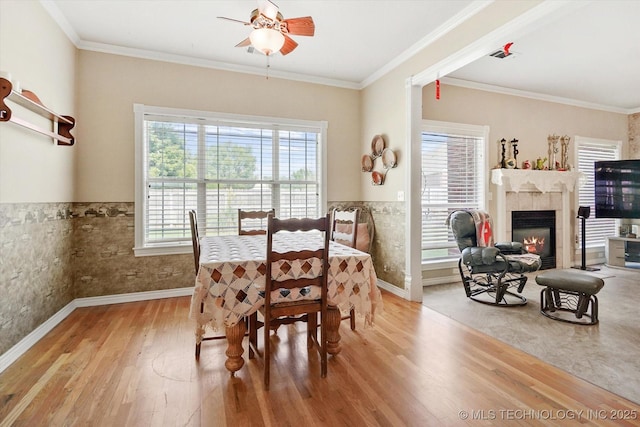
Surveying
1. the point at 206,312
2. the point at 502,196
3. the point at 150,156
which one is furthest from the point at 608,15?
the point at 150,156

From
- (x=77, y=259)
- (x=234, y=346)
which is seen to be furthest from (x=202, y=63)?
(x=234, y=346)

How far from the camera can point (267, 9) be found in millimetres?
2195

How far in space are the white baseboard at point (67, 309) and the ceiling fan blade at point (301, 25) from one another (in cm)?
312

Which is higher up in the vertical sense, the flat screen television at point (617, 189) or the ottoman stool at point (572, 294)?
the flat screen television at point (617, 189)

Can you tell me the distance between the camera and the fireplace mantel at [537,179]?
466 cm

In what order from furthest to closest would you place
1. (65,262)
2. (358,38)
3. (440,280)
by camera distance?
(440,280) < (358,38) < (65,262)

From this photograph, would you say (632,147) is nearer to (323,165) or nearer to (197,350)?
(323,165)

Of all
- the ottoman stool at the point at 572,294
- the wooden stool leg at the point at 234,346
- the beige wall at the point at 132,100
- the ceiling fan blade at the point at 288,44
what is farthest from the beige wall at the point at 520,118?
the wooden stool leg at the point at 234,346

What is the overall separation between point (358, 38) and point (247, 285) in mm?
2855

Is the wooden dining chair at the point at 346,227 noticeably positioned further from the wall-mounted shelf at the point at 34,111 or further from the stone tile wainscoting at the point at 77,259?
the wall-mounted shelf at the point at 34,111

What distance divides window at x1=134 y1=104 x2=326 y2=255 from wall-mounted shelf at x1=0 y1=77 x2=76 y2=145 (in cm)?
73

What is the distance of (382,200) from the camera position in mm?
4180

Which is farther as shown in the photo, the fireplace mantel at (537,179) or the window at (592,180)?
the window at (592,180)

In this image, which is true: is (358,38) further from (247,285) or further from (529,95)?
(529,95)
